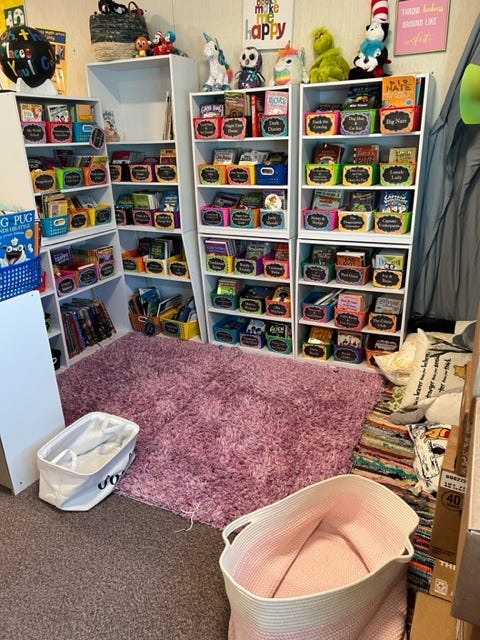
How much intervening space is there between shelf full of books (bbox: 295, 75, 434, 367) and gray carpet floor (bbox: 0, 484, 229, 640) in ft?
4.89

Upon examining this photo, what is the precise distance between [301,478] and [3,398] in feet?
3.93

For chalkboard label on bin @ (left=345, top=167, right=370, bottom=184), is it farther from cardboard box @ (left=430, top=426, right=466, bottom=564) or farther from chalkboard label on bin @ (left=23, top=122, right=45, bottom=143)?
chalkboard label on bin @ (left=23, top=122, right=45, bottom=143)

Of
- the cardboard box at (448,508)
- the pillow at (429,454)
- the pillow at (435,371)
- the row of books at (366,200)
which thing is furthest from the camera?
the row of books at (366,200)

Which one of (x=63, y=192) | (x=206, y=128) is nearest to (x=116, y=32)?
(x=206, y=128)

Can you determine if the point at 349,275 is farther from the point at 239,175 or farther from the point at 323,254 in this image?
the point at 239,175

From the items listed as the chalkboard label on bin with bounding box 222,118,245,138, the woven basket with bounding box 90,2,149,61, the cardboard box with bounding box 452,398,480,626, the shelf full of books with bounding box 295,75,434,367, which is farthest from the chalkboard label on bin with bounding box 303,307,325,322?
the cardboard box with bounding box 452,398,480,626

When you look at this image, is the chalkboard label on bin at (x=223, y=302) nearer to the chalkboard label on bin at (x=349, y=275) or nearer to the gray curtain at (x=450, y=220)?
the chalkboard label on bin at (x=349, y=275)

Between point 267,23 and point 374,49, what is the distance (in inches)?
26.0

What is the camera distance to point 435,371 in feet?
7.39

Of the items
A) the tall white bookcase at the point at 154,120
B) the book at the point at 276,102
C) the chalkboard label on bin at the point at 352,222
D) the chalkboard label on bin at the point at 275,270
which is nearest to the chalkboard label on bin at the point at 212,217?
the tall white bookcase at the point at 154,120

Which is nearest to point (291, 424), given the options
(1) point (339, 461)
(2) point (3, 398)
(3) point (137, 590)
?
(1) point (339, 461)

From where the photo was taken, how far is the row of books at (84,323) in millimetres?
3076

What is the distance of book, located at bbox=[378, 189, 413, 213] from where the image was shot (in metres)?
2.52

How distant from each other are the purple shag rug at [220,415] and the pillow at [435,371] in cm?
25
